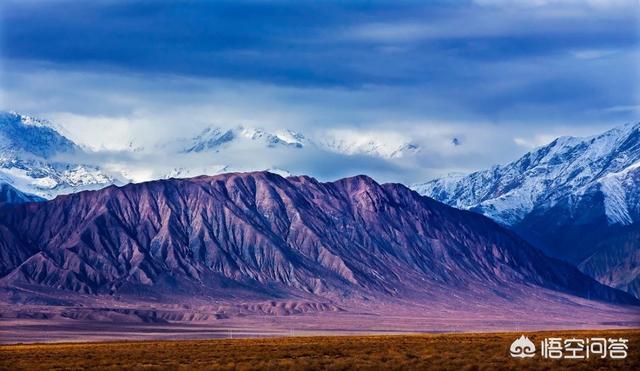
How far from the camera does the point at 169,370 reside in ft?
313

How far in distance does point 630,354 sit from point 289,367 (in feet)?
82.8

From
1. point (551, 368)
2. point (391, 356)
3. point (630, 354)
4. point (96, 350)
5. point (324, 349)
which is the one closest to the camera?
point (551, 368)

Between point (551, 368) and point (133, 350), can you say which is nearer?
point (551, 368)

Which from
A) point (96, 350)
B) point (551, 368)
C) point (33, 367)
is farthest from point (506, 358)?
point (96, 350)

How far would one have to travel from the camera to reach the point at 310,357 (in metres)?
106

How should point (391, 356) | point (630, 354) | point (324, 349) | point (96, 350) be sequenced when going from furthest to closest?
point (96, 350)
point (324, 349)
point (391, 356)
point (630, 354)

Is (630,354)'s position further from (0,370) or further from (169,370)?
(0,370)

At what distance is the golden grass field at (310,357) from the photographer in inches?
3698

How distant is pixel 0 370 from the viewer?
330ft

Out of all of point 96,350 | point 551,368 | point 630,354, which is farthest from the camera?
point 96,350

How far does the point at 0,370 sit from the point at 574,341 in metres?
45.6

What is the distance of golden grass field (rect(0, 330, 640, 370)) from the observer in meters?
93.9

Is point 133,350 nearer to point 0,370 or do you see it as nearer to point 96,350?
point 96,350

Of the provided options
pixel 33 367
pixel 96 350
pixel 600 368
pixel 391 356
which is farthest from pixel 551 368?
pixel 96 350
